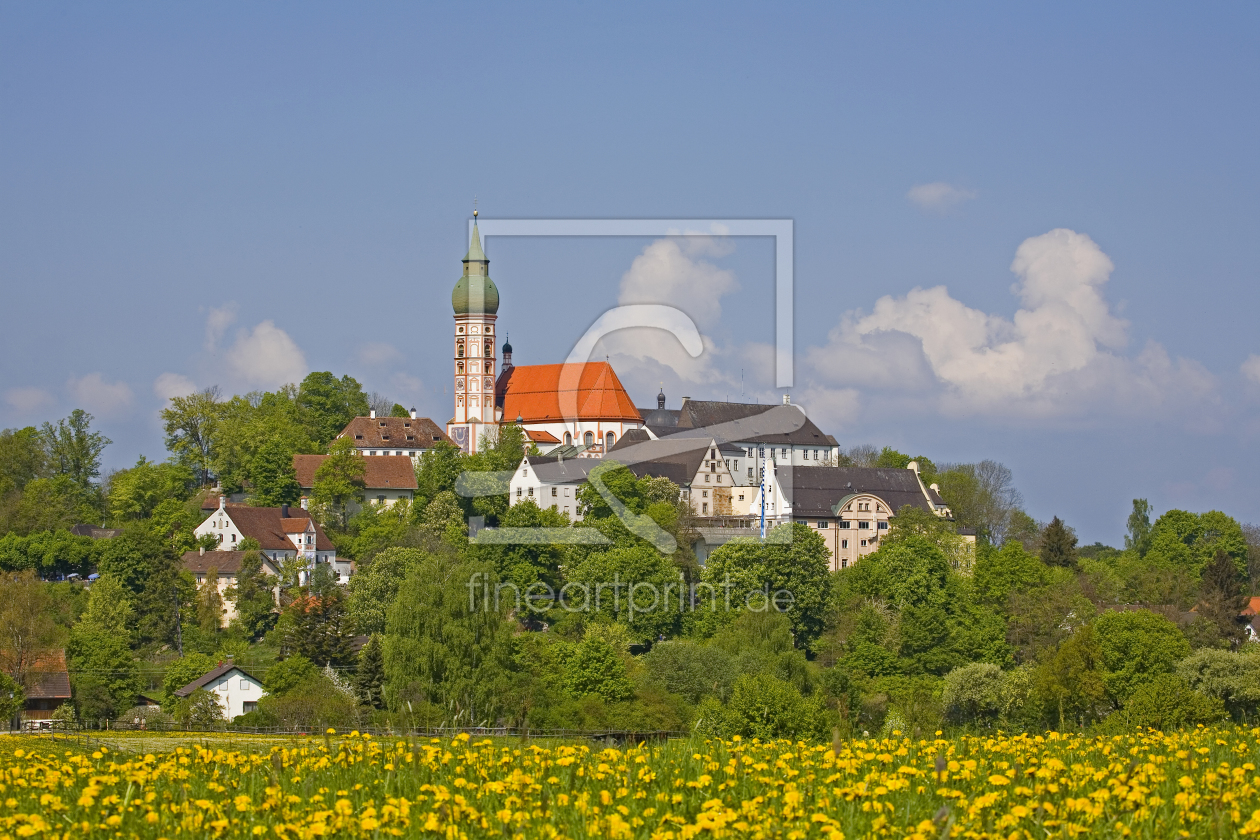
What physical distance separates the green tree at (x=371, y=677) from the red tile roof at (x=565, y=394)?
194ft

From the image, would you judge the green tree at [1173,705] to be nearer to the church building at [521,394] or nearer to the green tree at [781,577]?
the green tree at [781,577]

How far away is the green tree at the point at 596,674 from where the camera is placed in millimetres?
45281

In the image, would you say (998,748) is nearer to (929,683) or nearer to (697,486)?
(929,683)

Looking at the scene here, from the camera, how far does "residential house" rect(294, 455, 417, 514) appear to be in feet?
312

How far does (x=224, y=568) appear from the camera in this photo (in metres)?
80.2

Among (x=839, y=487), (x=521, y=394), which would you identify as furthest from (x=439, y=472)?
(x=521, y=394)

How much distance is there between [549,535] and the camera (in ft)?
246

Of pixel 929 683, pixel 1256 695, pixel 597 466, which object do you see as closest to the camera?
pixel 1256 695

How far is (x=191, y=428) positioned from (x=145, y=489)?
833 centimetres

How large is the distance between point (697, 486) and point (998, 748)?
80.7m

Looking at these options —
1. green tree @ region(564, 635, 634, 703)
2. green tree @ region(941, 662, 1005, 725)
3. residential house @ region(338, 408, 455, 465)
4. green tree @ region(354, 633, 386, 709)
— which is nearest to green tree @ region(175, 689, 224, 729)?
green tree @ region(354, 633, 386, 709)

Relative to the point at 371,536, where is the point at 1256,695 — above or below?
below

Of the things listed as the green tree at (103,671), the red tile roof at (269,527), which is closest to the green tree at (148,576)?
the red tile roof at (269,527)

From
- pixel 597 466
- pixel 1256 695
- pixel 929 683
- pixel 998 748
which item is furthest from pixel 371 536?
pixel 998 748
